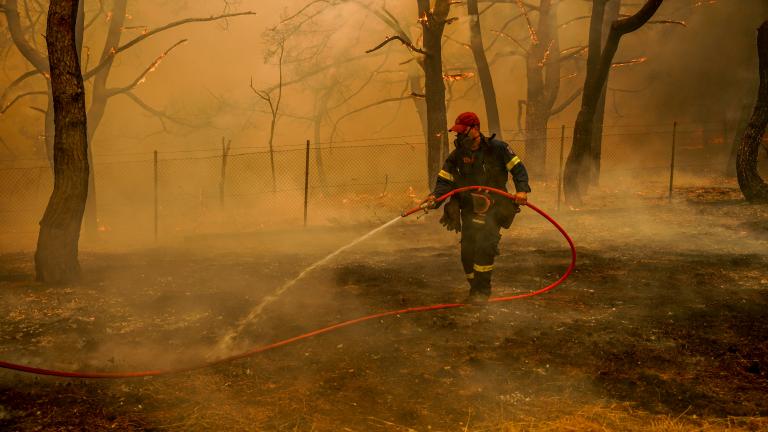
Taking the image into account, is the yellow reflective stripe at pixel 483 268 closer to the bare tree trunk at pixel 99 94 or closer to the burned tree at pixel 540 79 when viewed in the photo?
the bare tree trunk at pixel 99 94

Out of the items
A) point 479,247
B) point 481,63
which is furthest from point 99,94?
point 479,247

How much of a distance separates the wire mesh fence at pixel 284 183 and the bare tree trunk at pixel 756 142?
5.48ft

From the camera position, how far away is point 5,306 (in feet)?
22.1

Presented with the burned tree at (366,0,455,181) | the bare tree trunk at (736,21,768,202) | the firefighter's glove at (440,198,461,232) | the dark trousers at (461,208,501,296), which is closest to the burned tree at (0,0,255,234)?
the burned tree at (366,0,455,181)

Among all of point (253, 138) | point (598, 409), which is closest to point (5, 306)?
point (598, 409)

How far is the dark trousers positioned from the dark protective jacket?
0.65ft

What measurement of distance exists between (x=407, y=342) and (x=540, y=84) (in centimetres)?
1381

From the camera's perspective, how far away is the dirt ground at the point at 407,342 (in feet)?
13.6

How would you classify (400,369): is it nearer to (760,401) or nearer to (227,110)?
(760,401)

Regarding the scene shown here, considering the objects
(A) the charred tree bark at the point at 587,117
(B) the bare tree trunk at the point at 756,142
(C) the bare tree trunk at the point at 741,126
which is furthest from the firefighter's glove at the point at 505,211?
(C) the bare tree trunk at the point at 741,126

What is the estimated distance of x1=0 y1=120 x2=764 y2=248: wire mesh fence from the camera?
47.5 feet

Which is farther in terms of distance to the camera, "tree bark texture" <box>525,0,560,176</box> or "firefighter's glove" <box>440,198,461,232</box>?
"tree bark texture" <box>525,0,560,176</box>

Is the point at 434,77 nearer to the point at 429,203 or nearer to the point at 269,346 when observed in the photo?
the point at 429,203

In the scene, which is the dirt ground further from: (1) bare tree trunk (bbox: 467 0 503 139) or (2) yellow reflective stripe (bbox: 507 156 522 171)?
(1) bare tree trunk (bbox: 467 0 503 139)
